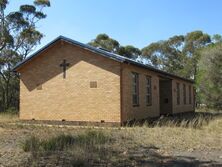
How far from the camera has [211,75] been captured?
112 ft

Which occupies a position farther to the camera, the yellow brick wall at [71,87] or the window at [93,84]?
the window at [93,84]

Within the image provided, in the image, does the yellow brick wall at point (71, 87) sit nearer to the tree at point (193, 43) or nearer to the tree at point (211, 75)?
the tree at point (211, 75)

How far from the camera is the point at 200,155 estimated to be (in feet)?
32.9

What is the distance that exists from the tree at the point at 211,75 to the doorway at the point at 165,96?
6426 millimetres

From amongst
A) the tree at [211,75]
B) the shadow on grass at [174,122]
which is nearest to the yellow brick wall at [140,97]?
the shadow on grass at [174,122]

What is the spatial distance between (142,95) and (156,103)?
3142 millimetres

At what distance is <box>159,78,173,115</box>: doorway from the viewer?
96.6 feet

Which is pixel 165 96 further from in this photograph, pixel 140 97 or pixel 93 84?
pixel 93 84

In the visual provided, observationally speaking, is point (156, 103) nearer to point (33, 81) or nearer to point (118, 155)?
point (33, 81)

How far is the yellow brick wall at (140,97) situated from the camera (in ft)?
65.2

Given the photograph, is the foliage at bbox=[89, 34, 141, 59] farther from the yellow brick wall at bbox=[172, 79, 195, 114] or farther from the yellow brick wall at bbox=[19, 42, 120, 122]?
the yellow brick wall at bbox=[19, 42, 120, 122]

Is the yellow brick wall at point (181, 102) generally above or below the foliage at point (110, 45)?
below

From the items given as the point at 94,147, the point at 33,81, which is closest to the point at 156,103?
the point at 33,81

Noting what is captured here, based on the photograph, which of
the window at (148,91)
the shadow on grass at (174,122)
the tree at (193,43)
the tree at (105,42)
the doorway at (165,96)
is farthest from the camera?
the tree at (193,43)
